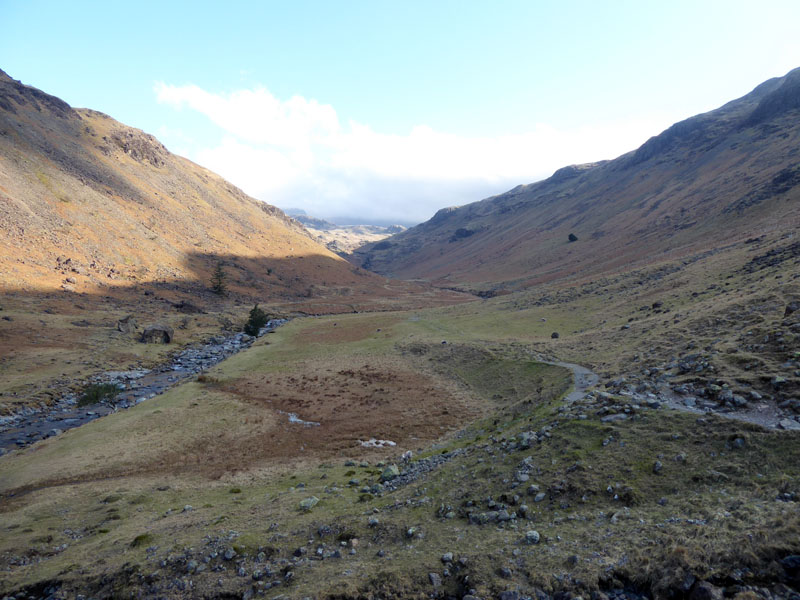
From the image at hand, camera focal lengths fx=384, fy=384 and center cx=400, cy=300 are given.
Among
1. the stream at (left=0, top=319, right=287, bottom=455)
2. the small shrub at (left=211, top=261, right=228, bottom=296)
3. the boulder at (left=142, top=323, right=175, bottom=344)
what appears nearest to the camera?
the stream at (left=0, top=319, right=287, bottom=455)

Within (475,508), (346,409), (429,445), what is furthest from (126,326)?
(475,508)

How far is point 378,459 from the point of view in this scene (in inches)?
881

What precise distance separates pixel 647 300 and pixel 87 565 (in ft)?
161

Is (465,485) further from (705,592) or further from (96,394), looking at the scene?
(96,394)

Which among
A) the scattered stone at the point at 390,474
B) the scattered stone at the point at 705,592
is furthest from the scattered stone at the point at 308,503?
the scattered stone at the point at 705,592

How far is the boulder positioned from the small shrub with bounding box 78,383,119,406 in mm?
19136

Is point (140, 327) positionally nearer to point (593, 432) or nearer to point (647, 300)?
point (593, 432)

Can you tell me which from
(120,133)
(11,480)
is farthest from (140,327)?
(120,133)

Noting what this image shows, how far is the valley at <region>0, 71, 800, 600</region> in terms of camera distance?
9.42m

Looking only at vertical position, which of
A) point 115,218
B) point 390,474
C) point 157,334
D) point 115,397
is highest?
point 115,218

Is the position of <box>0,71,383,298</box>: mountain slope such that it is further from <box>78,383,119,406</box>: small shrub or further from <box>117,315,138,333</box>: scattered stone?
<box>78,383,119,406</box>: small shrub

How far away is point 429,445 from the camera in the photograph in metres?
23.7

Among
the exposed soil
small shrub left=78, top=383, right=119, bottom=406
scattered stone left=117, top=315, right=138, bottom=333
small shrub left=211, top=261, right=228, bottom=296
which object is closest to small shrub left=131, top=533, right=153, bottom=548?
the exposed soil

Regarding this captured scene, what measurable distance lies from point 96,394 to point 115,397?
6.07 feet
